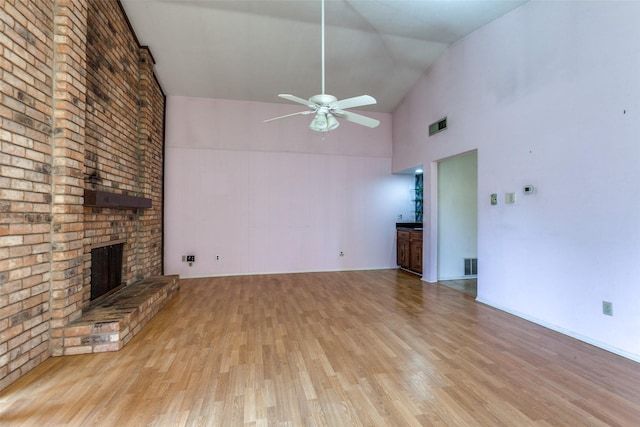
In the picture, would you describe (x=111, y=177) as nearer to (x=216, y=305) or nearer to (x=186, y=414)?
(x=216, y=305)

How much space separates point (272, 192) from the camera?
6035mm

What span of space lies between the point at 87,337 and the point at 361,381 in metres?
2.37

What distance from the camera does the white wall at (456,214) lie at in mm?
5465

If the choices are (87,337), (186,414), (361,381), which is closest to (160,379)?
(186,414)

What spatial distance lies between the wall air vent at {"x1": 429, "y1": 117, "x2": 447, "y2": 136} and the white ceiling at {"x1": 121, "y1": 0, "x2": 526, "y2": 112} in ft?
3.60

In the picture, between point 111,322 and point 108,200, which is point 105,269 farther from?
point 111,322

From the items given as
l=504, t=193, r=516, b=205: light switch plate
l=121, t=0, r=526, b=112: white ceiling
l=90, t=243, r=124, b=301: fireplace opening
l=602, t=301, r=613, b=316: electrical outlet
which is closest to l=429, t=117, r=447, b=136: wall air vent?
A: l=121, t=0, r=526, b=112: white ceiling

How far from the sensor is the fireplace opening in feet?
10.5

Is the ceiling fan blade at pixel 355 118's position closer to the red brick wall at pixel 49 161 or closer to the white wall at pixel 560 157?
the white wall at pixel 560 157

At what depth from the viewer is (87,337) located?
2.54 metres

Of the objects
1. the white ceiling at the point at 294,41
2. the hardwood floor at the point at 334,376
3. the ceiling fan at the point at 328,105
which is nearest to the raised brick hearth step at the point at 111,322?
the hardwood floor at the point at 334,376

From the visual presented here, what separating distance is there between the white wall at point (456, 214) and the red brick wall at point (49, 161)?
5.17 meters

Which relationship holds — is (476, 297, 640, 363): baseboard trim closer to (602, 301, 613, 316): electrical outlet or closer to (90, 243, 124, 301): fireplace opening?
(602, 301, 613, 316): electrical outlet

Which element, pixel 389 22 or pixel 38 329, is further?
pixel 389 22
